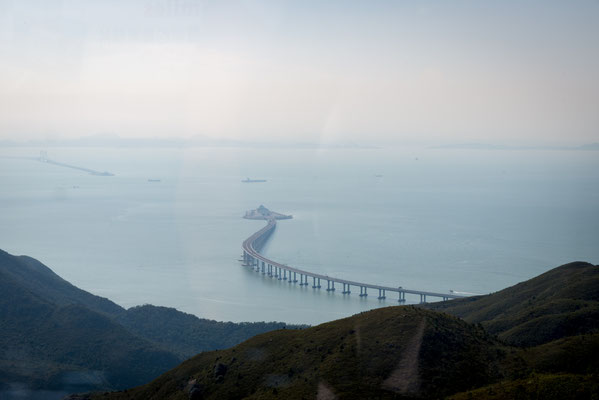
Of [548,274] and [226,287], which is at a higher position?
[548,274]

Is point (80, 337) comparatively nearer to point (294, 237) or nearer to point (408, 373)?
point (408, 373)

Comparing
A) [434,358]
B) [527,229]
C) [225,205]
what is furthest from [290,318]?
[225,205]

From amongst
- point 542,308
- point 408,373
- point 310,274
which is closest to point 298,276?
point 310,274

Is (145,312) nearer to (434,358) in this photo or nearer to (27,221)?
(434,358)

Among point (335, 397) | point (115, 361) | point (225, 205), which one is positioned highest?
point (225, 205)

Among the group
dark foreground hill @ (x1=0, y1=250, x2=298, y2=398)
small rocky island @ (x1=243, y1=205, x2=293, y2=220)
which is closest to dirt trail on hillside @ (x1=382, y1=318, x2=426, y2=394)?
dark foreground hill @ (x1=0, y1=250, x2=298, y2=398)

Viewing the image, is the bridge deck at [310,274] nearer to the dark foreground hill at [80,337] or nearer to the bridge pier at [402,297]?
the bridge pier at [402,297]
